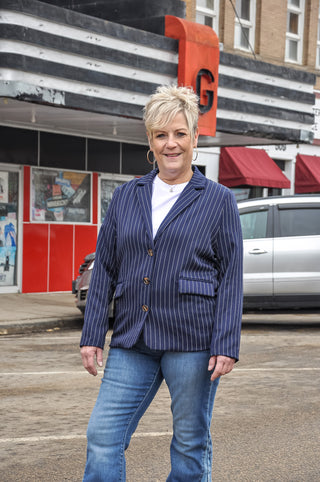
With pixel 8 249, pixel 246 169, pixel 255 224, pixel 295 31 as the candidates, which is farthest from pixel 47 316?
pixel 295 31

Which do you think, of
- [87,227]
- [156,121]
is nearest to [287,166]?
[87,227]

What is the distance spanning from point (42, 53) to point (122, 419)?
36.3 feet

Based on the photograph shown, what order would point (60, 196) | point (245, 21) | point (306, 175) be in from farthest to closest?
point (306, 175) → point (245, 21) → point (60, 196)

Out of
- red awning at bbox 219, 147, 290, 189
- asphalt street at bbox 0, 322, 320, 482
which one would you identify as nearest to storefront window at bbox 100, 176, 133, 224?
red awning at bbox 219, 147, 290, 189

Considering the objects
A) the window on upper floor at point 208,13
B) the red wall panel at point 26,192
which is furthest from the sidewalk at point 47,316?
the window on upper floor at point 208,13

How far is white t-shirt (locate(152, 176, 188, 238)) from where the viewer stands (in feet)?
10.9

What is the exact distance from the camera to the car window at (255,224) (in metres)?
12.8

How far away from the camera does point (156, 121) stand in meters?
3.28

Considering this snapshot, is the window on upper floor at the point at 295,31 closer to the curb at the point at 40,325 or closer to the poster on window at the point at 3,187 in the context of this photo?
the poster on window at the point at 3,187

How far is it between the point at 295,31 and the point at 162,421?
19678 millimetres

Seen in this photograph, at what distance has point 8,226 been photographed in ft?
55.1

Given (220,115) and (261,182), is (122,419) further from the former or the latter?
(261,182)

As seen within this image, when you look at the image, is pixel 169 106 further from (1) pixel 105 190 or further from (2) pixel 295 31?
(2) pixel 295 31

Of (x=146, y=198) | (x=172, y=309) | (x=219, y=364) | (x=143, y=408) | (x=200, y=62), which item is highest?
(x=200, y=62)
